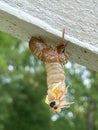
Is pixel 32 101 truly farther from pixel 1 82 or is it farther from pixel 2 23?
pixel 2 23

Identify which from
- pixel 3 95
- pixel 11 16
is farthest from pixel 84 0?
pixel 3 95

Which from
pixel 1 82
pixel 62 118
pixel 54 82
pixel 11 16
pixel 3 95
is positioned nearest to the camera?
pixel 11 16

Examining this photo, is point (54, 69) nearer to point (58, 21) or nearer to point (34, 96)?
point (58, 21)

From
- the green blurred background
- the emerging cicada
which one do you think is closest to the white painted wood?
the emerging cicada

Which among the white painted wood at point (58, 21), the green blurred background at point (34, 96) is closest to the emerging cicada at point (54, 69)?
the white painted wood at point (58, 21)

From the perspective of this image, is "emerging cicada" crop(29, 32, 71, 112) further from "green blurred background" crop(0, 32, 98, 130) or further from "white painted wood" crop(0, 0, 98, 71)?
"green blurred background" crop(0, 32, 98, 130)

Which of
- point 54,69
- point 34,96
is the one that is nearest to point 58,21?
point 54,69

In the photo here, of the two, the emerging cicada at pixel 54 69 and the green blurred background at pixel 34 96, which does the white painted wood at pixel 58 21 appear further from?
the green blurred background at pixel 34 96
